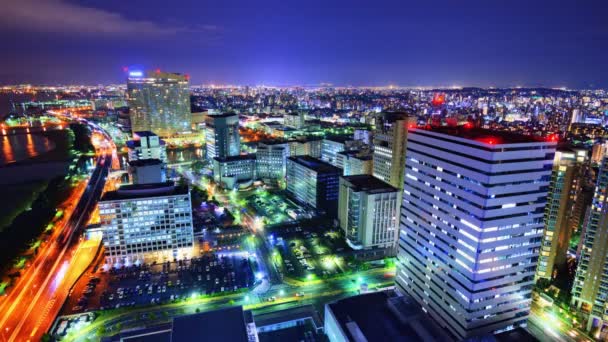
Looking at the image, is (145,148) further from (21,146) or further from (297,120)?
(21,146)

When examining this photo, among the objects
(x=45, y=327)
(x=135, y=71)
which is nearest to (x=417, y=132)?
(x=45, y=327)

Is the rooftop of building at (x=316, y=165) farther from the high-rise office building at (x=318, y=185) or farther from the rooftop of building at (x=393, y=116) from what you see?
the rooftop of building at (x=393, y=116)

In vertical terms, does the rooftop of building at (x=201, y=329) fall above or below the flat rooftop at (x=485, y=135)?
below

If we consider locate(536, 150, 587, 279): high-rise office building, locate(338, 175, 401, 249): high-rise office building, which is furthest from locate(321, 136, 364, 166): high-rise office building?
locate(536, 150, 587, 279): high-rise office building

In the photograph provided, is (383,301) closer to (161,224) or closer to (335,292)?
(335,292)

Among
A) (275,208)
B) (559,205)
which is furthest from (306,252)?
(559,205)

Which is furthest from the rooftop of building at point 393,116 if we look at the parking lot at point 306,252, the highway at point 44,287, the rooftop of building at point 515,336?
the highway at point 44,287

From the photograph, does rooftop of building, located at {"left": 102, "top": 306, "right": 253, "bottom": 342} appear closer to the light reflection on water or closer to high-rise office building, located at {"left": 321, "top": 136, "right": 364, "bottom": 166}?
high-rise office building, located at {"left": 321, "top": 136, "right": 364, "bottom": 166}

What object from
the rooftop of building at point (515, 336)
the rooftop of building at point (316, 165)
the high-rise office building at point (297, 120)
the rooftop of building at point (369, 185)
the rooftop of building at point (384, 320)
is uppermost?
the high-rise office building at point (297, 120)

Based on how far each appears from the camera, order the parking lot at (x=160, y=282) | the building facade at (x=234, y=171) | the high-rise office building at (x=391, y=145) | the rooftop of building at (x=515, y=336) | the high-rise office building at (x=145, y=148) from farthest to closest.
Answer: the high-rise office building at (x=145, y=148), the building facade at (x=234, y=171), the high-rise office building at (x=391, y=145), the parking lot at (x=160, y=282), the rooftop of building at (x=515, y=336)
